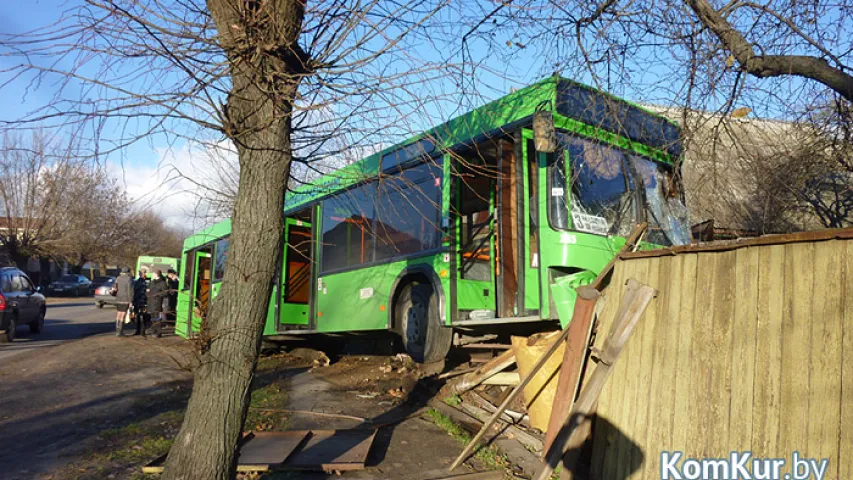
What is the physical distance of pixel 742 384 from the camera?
3.61m

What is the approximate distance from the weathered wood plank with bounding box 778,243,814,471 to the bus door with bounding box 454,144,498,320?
13.2 ft

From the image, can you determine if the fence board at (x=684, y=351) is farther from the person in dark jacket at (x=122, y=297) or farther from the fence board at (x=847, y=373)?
the person in dark jacket at (x=122, y=297)

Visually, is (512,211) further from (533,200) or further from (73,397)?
(73,397)

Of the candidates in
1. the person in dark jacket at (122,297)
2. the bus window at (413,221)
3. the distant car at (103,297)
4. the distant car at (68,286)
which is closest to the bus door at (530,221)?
the bus window at (413,221)

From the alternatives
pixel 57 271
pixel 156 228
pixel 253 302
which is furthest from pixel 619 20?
pixel 57 271

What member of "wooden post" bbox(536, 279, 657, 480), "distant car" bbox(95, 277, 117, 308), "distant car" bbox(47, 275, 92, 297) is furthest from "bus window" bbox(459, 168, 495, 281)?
"distant car" bbox(47, 275, 92, 297)

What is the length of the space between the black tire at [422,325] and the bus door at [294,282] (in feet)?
11.9

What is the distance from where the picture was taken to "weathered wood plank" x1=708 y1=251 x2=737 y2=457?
3662 mm

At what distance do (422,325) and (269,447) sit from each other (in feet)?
10.7

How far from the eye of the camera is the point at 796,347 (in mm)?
3408

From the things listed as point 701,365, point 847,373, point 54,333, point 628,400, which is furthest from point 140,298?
point 847,373

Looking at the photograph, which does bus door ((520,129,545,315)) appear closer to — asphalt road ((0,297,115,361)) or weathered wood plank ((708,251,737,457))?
weathered wood plank ((708,251,737,457))

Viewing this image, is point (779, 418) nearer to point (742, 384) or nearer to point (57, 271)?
point (742, 384)

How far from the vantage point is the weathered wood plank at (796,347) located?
10.9 ft
